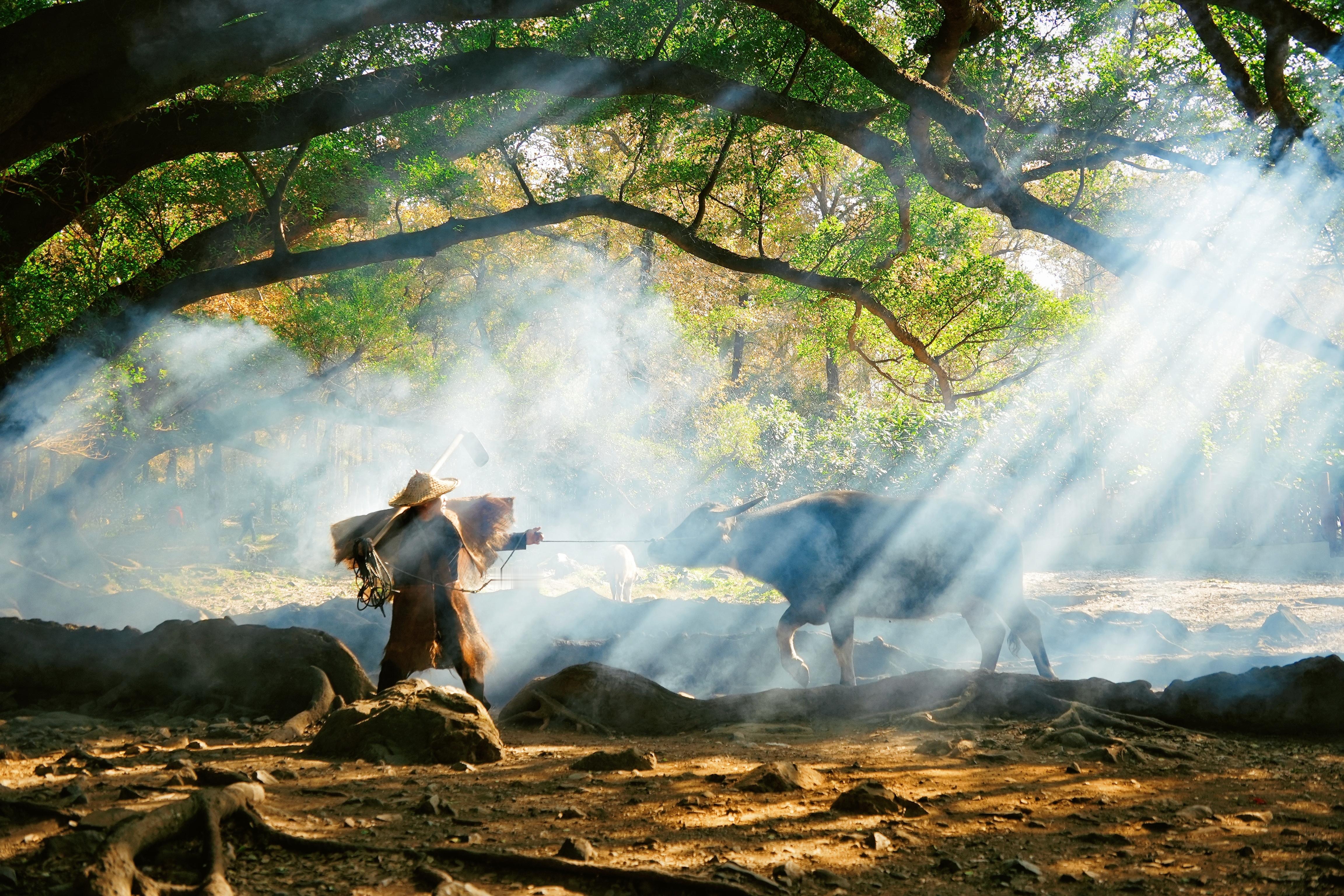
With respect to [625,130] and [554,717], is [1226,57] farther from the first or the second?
[625,130]

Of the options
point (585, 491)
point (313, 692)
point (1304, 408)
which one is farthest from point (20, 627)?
point (1304, 408)

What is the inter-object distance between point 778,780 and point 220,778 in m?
2.60

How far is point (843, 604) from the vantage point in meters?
8.89

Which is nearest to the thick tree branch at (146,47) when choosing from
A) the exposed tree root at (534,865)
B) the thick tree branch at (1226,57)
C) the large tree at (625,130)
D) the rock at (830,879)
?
the large tree at (625,130)

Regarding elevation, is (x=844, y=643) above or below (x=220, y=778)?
above

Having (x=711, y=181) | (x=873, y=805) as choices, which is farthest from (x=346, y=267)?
(x=873, y=805)

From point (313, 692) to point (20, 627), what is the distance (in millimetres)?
3313

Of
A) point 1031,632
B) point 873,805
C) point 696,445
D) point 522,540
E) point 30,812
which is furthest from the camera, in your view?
point 696,445

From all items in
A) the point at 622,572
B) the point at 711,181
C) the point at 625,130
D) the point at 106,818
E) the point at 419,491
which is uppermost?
the point at 625,130

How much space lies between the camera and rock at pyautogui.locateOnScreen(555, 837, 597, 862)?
3197 millimetres

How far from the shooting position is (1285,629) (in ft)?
39.4

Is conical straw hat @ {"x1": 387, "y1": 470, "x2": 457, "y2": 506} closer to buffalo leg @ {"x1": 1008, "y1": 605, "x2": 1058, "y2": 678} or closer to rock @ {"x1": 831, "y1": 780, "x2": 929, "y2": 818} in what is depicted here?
rock @ {"x1": 831, "y1": 780, "x2": 929, "y2": 818}

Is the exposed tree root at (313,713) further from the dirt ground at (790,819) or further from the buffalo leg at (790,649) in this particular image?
the buffalo leg at (790,649)

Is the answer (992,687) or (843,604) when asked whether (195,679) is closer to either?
(843,604)
